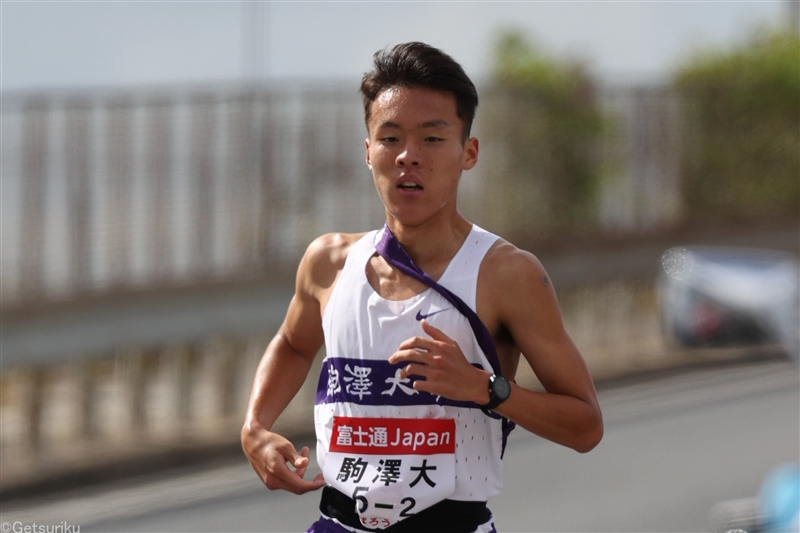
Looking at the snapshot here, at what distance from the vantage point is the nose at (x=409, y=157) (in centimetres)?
272

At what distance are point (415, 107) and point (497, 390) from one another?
68cm

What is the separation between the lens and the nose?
2.72 m

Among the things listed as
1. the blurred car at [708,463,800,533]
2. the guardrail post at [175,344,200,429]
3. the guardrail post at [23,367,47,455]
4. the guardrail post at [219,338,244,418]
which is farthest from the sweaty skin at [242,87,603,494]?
the guardrail post at [219,338,244,418]

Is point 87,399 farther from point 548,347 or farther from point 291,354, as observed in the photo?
point 548,347

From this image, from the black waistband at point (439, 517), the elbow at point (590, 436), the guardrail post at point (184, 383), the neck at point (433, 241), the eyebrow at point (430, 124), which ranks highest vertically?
the eyebrow at point (430, 124)

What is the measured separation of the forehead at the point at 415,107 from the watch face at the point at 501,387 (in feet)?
2.01

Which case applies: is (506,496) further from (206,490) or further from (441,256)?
(441,256)

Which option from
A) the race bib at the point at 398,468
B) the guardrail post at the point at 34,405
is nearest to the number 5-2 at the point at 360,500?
the race bib at the point at 398,468

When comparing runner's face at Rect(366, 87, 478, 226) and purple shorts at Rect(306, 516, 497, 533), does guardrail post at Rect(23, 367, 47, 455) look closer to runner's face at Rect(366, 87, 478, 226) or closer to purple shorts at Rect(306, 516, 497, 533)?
purple shorts at Rect(306, 516, 497, 533)

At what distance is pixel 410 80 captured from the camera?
9.07 ft

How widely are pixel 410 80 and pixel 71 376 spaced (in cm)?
686

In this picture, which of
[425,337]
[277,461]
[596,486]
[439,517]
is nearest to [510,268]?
[425,337]

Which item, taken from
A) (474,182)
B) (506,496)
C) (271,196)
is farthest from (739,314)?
(474,182)

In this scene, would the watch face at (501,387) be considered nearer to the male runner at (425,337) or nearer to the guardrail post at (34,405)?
the male runner at (425,337)
